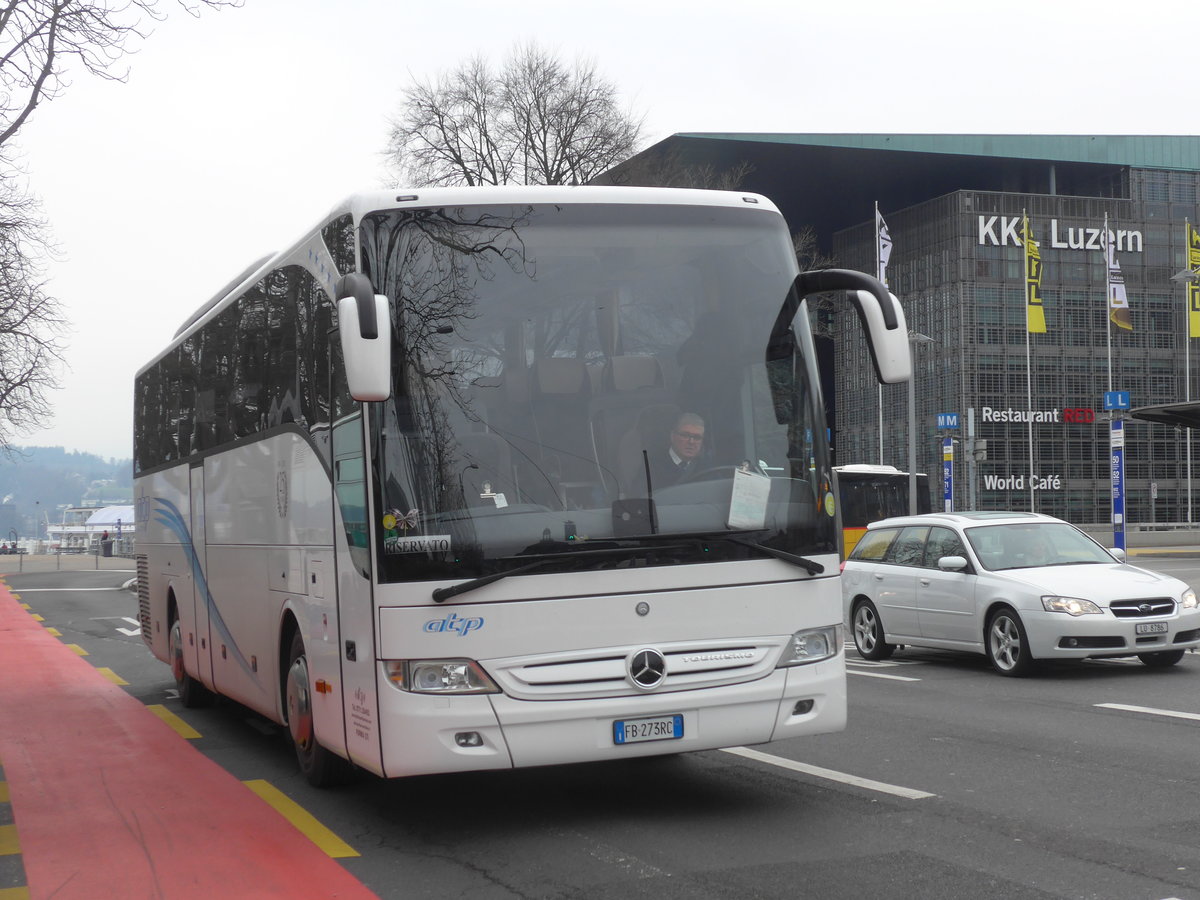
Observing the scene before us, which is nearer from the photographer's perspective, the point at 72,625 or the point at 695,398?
the point at 695,398

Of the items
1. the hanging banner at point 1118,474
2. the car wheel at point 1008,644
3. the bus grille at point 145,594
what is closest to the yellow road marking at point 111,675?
the bus grille at point 145,594

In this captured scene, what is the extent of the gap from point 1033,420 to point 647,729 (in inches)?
2846

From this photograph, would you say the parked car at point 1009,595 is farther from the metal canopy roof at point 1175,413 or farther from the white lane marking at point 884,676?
the metal canopy roof at point 1175,413

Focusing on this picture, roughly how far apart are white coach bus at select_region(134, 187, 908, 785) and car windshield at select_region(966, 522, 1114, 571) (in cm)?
727

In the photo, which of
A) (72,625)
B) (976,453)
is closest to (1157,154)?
(976,453)

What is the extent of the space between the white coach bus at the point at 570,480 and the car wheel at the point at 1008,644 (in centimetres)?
643

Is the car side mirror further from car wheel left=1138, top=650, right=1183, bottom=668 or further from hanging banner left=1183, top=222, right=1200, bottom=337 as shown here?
hanging banner left=1183, top=222, right=1200, bottom=337

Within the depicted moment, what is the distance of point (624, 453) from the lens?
697 centimetres

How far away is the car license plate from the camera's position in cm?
679

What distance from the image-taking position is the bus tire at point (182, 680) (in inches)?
504

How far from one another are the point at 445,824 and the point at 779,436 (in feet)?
8.39

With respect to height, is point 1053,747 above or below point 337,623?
below

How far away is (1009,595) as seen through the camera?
13484mm

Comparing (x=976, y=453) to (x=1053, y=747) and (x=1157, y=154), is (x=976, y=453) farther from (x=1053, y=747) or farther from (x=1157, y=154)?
(x=1157, y=154)
